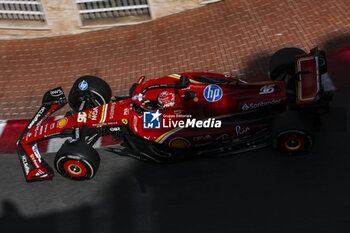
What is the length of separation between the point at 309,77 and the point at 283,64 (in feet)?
2.34

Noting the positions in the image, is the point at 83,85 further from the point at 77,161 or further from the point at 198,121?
the point at 198,121

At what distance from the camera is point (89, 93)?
282 inches

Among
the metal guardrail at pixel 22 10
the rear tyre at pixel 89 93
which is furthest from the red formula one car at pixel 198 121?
the metal guardrail at pixel 22 10

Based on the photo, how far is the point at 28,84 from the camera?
9.32 metres

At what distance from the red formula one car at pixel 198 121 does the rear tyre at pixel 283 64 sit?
278mm

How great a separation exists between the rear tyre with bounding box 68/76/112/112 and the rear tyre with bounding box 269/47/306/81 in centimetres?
305

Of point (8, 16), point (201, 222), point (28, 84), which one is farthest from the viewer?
point (8, 16)

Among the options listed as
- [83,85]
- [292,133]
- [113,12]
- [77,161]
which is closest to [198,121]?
[292,133]

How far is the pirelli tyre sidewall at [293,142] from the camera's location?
5.82 metres

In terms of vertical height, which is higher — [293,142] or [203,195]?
[293,142]

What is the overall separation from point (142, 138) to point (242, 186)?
176cm

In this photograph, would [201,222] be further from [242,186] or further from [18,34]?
[18,34]

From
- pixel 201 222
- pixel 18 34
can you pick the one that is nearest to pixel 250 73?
pixel 201 222

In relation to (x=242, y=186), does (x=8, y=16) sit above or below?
above
